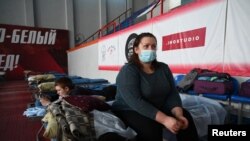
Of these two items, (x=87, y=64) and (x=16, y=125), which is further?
(x=87, y=64)

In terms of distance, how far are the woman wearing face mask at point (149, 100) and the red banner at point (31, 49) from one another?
8.34 meters

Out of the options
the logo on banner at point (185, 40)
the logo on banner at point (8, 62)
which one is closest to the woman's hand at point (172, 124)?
the logo on banner at point (185, 40)

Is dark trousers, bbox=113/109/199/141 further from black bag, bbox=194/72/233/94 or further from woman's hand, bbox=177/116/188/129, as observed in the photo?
black bag, bbox=194/72/233/94

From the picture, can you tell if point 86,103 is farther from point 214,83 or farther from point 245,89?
point 245,89

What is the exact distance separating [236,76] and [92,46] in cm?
485

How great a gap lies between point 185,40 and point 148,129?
76.4 inches

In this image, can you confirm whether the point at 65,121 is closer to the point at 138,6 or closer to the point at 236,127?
the point at 236,127

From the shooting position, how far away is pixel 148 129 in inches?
44.1

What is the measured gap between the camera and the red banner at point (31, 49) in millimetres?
8148

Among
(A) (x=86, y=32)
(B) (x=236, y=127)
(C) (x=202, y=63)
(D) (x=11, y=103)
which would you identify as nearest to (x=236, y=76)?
(C) (x=202, y=63)

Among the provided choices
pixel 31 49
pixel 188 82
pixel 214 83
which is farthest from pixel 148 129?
pixel 31 49

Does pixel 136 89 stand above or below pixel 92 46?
below

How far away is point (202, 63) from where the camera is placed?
2.50 metres

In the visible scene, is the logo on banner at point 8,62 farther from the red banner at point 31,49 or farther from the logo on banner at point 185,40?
the logo on banner at point 185,40
